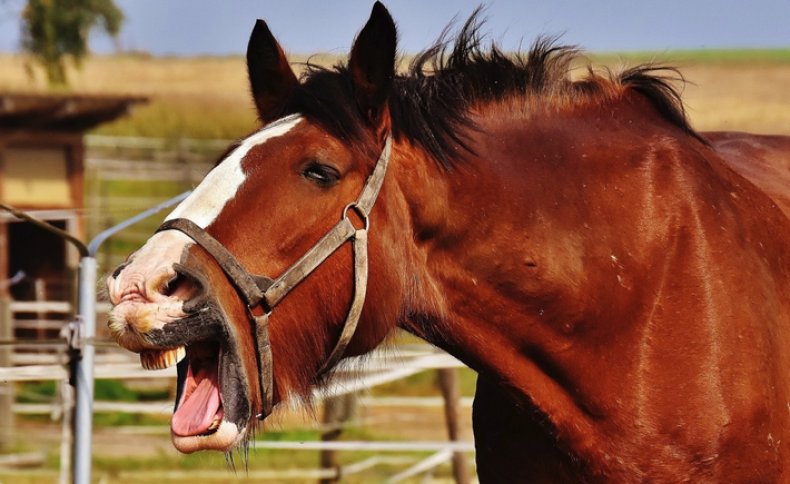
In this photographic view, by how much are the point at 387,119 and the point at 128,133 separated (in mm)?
30988

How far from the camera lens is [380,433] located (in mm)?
14570

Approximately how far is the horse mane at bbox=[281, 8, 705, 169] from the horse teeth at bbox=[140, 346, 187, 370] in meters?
0.72

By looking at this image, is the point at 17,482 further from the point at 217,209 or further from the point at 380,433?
the point at 217,209

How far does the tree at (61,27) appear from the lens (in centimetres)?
1991

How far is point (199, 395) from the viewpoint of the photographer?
3025mm

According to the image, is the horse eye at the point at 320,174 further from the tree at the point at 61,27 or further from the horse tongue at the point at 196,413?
the tree at the point at 61,27

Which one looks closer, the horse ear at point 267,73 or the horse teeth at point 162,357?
the horse teeth at point 162,357

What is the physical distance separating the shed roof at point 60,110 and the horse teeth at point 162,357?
13.9 metres

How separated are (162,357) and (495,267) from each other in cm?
97

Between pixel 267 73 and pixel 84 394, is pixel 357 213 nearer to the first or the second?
pixel 267 73

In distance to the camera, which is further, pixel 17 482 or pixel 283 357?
pixel 17 482

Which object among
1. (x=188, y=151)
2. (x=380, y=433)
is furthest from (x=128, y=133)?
(x=380, y=433)

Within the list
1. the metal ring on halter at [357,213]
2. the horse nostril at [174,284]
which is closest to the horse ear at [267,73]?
the metal ring on halter at [357,213]

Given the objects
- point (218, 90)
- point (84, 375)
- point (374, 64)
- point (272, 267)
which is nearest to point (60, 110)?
point (84, 375)
